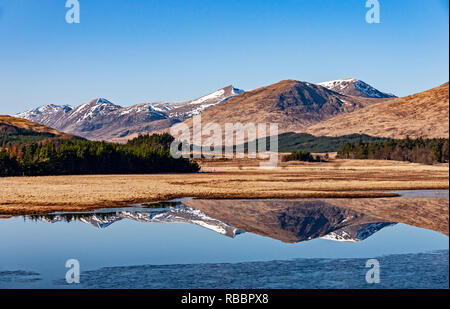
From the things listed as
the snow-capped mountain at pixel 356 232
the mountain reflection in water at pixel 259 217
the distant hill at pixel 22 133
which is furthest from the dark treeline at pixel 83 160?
the snow-capped mountain at pixel 356 232

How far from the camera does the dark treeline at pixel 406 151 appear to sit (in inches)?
6186

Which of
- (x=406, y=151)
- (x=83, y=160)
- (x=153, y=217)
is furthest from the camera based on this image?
(x=406, y=151)

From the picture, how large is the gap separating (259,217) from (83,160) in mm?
65708

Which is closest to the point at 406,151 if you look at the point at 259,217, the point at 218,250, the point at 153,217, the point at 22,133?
the point at 22,133

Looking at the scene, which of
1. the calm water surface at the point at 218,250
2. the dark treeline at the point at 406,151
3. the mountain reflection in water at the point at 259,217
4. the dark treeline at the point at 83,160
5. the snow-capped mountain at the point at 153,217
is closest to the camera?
Answer: the calm water surface at the point at 218,250

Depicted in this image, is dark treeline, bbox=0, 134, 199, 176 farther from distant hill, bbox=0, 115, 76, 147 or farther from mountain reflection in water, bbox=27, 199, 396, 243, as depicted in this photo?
mountain reflection in water, bbox=27, 199, 396, 243

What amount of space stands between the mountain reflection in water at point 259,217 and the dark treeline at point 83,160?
46.2 m

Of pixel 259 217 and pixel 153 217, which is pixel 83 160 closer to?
pixel 153 217

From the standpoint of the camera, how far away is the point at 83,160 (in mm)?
103625

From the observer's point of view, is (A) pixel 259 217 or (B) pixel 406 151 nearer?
(A) pixel 259 217

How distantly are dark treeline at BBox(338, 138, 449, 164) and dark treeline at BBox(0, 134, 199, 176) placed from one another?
7162cm

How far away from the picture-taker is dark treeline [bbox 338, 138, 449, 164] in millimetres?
157125

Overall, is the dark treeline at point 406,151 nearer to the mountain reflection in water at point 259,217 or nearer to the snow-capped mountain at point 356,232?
the mountain reflection in water at point 259,217
